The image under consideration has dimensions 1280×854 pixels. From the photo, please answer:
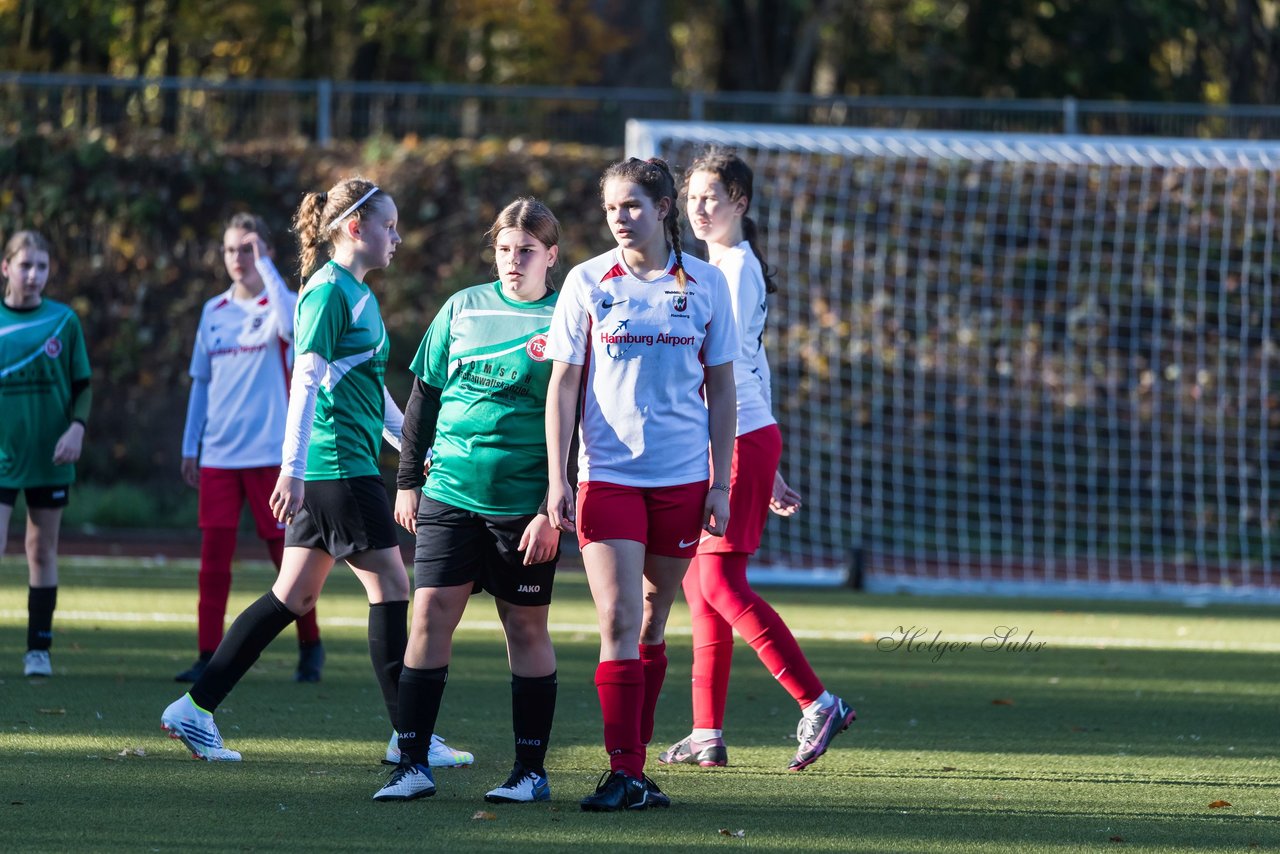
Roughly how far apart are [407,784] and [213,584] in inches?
113

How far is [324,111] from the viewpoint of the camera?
1644 cm

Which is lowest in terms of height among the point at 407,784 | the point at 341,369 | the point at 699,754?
the point at 699,754

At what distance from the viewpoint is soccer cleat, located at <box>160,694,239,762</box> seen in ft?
17.8

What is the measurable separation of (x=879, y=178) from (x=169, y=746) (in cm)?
1146

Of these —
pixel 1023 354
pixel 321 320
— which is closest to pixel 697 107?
pixel 1023 354

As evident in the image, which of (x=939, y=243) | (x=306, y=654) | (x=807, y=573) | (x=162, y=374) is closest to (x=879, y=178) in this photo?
(x=939, y=243)

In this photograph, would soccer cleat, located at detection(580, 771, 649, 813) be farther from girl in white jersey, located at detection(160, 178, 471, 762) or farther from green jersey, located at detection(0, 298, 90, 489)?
green jersey, located at detection(0, 298, 90, 489)

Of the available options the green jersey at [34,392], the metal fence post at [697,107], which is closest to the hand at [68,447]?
the green jersey at [34,392]

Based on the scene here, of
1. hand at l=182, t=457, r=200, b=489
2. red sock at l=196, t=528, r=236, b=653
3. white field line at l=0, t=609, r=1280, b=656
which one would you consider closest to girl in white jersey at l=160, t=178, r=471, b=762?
red sock at l=196, t=528, r=236, b=653

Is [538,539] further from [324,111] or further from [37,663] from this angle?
[324,111]

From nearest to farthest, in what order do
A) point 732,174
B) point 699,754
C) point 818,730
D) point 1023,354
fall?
point 818,730, point 699,754, point 732,174, point 1023,354

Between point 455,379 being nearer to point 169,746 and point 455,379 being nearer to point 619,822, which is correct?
point 619,822

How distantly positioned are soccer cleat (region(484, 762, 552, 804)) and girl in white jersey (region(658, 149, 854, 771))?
84cm

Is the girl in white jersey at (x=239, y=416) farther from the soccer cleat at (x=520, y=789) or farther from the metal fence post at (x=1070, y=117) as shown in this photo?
the metal fence post at (x=1070, y=117)
